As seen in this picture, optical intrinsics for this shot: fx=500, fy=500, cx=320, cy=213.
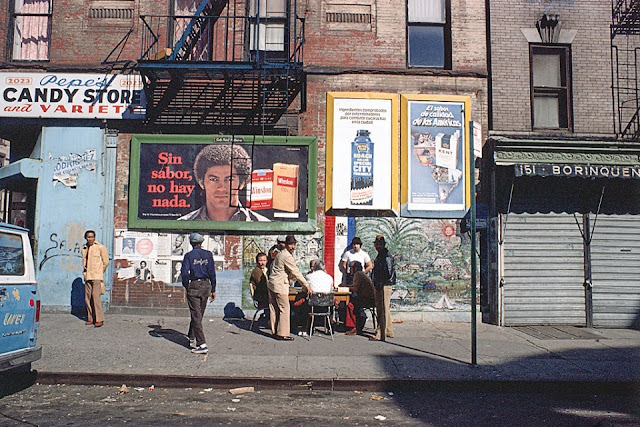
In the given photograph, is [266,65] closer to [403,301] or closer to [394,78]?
[394,78]

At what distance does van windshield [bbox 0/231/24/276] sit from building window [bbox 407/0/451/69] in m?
9.49

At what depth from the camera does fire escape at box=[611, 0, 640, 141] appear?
12000 mm

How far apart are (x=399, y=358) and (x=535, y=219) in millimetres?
5603

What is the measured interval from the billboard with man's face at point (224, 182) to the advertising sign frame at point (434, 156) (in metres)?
2.20

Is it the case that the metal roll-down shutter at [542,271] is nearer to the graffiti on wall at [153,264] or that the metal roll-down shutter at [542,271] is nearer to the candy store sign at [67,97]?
the graffiti on wall at [153,264]

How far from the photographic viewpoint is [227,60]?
11695mm

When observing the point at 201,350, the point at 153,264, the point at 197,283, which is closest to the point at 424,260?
the point at 197,283

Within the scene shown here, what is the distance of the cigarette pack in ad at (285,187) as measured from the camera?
1166 cm

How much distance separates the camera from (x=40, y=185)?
463 inches

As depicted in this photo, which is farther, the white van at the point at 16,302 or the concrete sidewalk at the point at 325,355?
the concrete sidewalk at the point at 325,355

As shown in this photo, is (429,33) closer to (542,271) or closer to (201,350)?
(542,271)

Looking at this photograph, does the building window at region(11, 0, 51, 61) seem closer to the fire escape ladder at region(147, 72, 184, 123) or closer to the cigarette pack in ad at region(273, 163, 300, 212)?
the fire escape ladder at region(147, 72, 184, 123)

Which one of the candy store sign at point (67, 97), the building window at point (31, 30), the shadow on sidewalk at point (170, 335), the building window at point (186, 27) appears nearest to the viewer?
the shadow on sidewalk at point (170, 335)

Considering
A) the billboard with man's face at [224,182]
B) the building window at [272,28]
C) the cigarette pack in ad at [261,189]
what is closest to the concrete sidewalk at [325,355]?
the billboard with man's face at [224,182]
